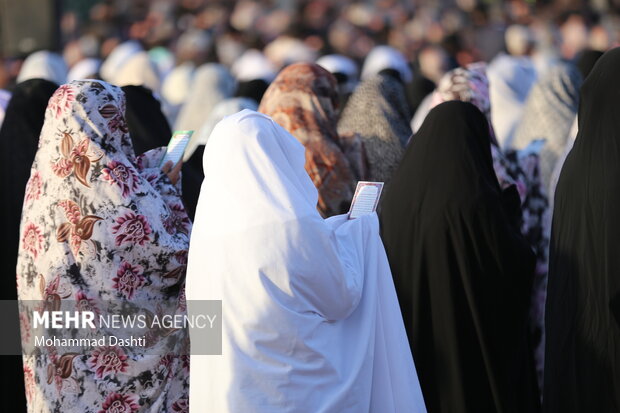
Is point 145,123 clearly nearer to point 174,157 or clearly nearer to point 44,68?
point 174,157

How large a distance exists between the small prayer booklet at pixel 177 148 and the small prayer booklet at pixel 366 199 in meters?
0.87

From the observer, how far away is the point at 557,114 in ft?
20.2

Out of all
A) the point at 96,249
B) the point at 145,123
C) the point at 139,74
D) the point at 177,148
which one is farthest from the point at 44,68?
the point at 96,249

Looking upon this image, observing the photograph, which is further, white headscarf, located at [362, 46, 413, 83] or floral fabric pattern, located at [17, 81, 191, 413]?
white headscarf, located at [362, 46, 413, 83]

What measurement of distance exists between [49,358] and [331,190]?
Answer: 163cm

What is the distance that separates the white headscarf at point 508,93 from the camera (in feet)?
23.9

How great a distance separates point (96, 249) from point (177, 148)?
0.60 metres

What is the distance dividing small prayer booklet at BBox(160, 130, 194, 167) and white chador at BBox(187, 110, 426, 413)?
0.72 m

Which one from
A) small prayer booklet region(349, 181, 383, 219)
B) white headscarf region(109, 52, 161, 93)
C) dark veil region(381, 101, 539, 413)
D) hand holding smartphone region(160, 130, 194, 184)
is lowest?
dark veil region(381, 101, 539, 413)

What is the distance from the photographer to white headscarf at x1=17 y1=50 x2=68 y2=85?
8.34m

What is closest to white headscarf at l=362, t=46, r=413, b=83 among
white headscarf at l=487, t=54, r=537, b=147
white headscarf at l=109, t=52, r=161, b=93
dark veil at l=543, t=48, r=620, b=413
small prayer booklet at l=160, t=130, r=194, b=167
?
white headscarf at l=487, t=54, r=537, b=147

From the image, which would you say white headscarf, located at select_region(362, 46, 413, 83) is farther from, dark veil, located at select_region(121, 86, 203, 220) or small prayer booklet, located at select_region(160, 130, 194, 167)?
small prayer booklet, located at select_region(160, 130, 194, 167)

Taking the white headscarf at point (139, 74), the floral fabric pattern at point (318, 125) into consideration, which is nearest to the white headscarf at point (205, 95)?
the white headscarf at point (139, 74)

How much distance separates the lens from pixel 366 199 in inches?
133
